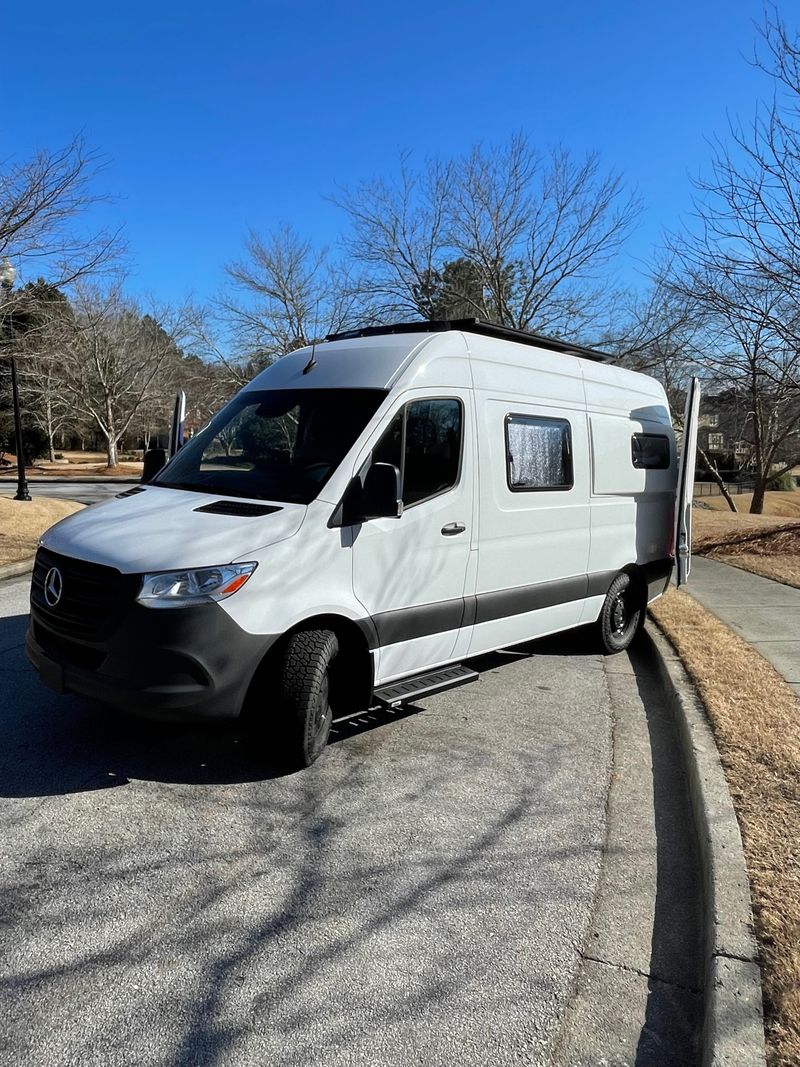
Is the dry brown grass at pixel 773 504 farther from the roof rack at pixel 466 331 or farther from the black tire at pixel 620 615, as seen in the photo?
the roof rack at pixel 466 331

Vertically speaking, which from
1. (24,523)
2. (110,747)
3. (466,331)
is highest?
(466,331)

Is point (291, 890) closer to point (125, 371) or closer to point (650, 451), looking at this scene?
point (650, 451)

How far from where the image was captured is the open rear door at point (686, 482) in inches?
290

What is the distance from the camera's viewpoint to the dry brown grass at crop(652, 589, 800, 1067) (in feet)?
8.57

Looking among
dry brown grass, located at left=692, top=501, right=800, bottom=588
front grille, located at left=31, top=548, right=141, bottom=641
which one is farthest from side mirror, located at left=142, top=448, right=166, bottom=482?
dry brown grass, located at left=692, top=501, right=800, bottom=588

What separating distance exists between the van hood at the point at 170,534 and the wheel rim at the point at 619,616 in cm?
386

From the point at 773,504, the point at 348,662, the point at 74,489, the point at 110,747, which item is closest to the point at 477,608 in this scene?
the point at 348,662

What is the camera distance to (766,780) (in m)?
4.15

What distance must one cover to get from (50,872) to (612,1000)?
2290 millimetres

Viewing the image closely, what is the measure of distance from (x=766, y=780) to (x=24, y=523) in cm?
1382

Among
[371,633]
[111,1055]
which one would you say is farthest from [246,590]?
[111,1055]

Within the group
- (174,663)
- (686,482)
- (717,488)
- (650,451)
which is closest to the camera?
(174,663)

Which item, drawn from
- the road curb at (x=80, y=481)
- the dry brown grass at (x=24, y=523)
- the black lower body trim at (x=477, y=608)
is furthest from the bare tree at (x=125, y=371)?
the black lower body trim at (x=477, y=608)

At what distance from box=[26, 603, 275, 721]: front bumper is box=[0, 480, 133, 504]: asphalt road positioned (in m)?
18.8
